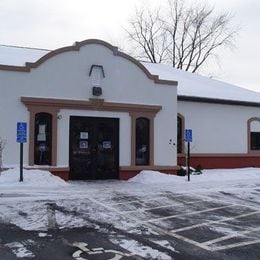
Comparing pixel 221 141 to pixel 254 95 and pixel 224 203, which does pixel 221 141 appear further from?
pixel 224 203

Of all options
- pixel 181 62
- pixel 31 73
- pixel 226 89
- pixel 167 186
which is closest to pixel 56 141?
pixel 31 73

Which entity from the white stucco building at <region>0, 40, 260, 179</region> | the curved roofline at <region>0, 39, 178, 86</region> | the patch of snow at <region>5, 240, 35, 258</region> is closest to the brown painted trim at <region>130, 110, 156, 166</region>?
the white stucco building at <region>0, 40, 260, 179</region>

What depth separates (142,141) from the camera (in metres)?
18.9

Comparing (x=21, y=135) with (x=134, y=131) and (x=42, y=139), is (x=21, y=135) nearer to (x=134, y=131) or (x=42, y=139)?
(x=42, y=139)

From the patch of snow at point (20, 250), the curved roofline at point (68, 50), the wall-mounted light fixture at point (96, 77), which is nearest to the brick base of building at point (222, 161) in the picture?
the curved roofline at point (68, 50)

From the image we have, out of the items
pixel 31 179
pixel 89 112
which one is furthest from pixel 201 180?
pixel 31 179

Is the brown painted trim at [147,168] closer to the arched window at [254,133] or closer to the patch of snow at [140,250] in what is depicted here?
the arched window at [254,133]

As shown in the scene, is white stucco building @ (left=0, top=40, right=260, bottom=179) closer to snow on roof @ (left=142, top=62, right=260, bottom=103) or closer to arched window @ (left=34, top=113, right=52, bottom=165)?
arched window @ (left=34, top=113, right=52, bottom=165)

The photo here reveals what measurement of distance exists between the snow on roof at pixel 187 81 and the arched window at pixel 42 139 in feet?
7.58

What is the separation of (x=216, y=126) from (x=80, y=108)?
8.32 metres

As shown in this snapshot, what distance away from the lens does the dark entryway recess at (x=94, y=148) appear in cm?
1769

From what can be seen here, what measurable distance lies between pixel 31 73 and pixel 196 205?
7885mm

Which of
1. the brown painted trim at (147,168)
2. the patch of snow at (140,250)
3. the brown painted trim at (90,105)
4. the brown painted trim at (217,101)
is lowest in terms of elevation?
the patch of snow at (140,250)

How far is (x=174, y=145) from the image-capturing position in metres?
19.4
